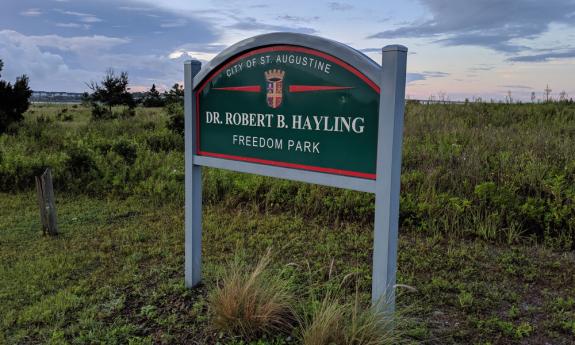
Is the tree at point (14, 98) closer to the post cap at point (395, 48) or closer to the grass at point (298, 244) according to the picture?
the grass at point (298, 244)

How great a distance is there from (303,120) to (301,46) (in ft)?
1.60

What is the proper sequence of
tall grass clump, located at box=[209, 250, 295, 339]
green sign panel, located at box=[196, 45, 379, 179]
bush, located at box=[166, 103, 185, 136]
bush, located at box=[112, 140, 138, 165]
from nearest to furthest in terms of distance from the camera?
green sign panel, located at box=[196, 45, 379, 179] < tall grass clump, located at box=[209, 250, 295, 339] < bush, located at box=[112, 140, 138, 165] < bush, located at box=[166, 103, 185, 136]

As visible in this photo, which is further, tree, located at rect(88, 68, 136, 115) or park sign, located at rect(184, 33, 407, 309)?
tree, located at rect(88, 68, 136, 115)

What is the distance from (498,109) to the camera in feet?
44.8

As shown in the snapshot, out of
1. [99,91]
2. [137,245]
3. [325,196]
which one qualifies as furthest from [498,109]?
[99,91]

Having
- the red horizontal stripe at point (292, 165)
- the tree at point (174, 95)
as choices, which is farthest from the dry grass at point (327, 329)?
the tree at point (174, 95)

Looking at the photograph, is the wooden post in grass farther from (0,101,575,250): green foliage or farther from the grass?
(0,101,575,250): green foliage

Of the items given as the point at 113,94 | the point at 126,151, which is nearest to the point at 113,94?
the point at 113,94

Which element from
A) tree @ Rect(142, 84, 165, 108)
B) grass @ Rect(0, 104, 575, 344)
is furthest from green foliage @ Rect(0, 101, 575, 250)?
tree @ Rect(142, 84, 165, 108)

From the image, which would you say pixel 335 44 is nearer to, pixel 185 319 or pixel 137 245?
pixel 185 319

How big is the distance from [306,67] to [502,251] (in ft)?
9.97

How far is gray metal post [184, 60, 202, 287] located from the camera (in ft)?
13.4

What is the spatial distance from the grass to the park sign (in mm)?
594

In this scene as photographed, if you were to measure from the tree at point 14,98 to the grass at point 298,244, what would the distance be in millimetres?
11401
